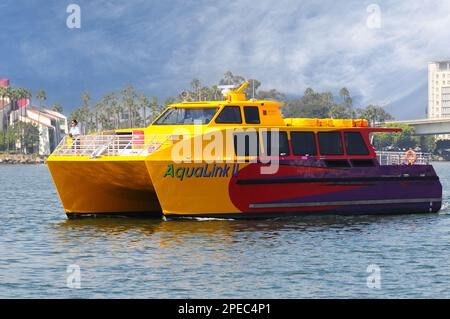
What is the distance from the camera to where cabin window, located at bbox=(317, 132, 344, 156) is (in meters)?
28.5

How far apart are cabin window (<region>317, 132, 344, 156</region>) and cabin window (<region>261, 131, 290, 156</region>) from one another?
4.49ft

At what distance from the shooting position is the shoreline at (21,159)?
159500mm

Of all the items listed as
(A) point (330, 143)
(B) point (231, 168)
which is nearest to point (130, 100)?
(A) point (330, 143)

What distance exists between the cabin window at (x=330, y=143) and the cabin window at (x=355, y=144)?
28 centimetres

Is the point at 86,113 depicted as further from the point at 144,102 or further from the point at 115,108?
the point at 144,102

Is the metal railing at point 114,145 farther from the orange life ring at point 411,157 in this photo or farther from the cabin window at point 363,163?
the orange life ring at point 411,157

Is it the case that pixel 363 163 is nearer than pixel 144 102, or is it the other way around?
pixel 363 163

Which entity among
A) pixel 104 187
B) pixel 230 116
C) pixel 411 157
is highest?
pixel 230 116

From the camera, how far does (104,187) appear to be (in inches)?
1102

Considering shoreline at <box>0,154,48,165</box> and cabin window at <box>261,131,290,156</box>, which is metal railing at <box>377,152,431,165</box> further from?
shoreline at <box>0,154,48,165</box>

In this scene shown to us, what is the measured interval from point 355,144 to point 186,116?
5.62 m

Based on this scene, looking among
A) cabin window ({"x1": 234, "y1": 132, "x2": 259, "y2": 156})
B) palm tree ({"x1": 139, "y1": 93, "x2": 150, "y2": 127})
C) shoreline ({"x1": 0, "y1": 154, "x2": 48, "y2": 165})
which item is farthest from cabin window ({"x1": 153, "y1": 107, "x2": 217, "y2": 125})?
palm tree ({"x1": 139, "y1": 93, "x2": 150, "y2": 127})

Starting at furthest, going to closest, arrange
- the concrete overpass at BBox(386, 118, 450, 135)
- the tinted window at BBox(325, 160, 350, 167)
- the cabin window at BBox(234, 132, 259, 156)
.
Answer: the concrete overpass at BBox(386, 118, 450, 135) < the tinted window at BBox(325, 160, 350, 167) < the cabin window at BBox(234, 132, 259, 156)

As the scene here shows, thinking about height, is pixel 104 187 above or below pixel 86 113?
Answer: below
